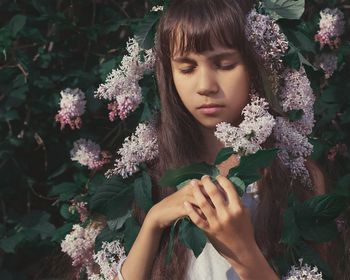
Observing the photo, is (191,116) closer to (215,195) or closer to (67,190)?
(215,195)

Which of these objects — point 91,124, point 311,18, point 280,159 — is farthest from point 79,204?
point 311,18

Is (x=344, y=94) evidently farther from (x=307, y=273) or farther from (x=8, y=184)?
(x=8, y=184)

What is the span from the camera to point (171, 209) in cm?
187

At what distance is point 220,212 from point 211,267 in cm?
40

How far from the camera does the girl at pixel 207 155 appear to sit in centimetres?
176

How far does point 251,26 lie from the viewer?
1965 mm

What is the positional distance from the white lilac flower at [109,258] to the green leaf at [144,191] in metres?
0.16

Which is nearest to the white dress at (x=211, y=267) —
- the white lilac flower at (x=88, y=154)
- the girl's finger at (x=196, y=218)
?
the girl's finger at (x=196, y=218)

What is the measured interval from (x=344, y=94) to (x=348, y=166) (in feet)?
0.86

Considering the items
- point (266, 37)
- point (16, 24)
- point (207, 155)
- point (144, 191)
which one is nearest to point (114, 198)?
point (144, 191)

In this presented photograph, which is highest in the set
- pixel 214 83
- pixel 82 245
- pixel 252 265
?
pixel 214 83

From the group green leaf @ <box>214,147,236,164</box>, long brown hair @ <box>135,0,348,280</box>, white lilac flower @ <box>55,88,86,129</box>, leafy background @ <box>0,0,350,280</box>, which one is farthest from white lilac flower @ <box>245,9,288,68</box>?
white lilac flower @ <box>55,88,86,129</box>

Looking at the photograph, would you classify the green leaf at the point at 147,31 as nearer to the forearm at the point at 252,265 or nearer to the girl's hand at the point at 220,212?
the girl's hand at the point at 220,212

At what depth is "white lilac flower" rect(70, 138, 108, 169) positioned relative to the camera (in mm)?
2684
